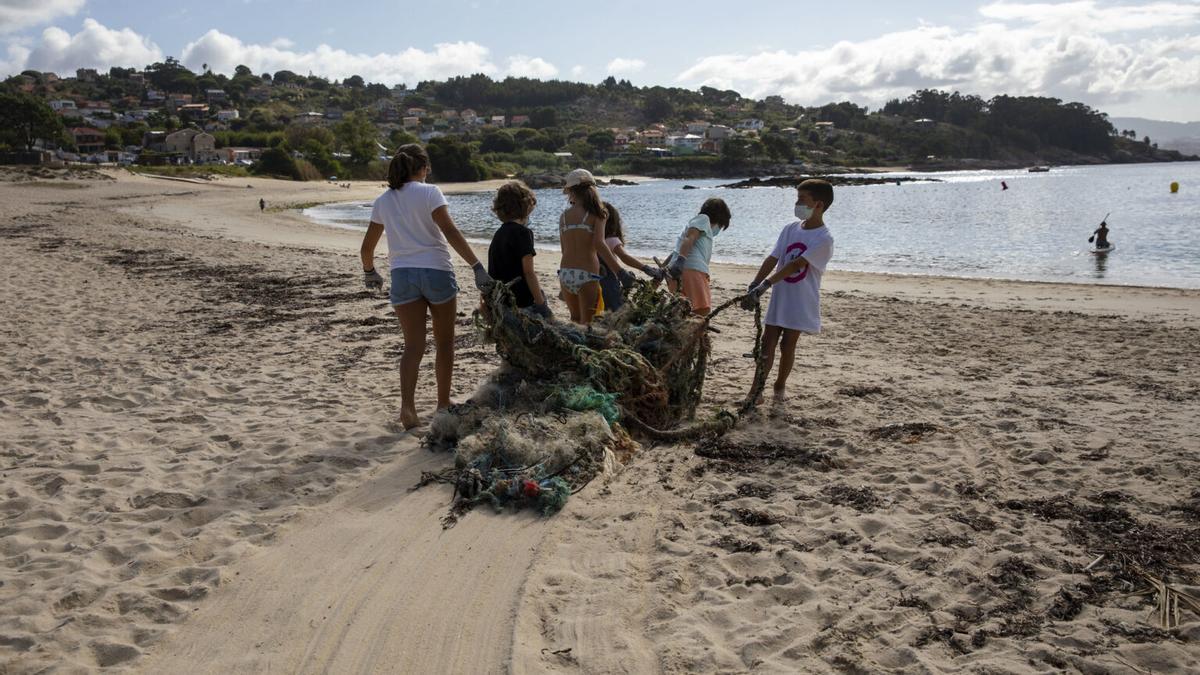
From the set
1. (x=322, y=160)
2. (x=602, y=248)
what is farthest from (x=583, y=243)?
(x=322, y=160)

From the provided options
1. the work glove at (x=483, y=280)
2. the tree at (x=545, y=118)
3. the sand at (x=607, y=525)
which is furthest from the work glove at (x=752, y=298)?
the tree at (x=545, y=118)

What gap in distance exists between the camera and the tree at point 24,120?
64438mm

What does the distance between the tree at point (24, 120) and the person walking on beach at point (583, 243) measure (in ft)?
257

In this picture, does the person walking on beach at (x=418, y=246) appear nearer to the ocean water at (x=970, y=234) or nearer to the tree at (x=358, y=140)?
the ocean water at (x=970, y=234)

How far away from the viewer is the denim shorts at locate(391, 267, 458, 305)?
16.4ft

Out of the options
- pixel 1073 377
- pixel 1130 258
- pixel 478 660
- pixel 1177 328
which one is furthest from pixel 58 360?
pixel 1130 258

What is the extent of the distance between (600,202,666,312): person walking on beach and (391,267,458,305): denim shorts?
1546mm

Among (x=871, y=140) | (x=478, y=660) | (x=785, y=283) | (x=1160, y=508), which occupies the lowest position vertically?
(x=478, y=660)

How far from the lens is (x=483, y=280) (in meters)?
5.00

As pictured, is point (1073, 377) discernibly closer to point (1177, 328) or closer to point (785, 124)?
point (1177, 328)

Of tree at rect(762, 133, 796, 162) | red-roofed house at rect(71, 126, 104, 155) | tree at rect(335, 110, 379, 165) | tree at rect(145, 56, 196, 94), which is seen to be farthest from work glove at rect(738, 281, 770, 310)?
tree at rect(145, 56, 196, 94)

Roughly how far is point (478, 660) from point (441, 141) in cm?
8915

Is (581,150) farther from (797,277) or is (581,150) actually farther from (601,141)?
(797,277)

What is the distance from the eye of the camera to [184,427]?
5422 millimetres
